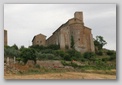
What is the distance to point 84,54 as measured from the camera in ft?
17.8

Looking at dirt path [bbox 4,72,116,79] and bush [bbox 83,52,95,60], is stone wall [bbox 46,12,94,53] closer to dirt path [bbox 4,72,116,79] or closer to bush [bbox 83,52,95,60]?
bush [bbox 83,52,95,60]

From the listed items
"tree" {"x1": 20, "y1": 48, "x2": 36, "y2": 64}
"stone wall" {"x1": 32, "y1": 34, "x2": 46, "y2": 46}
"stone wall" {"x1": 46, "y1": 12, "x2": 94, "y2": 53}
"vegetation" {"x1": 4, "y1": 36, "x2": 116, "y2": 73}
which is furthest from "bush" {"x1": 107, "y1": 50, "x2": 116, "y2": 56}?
"tree" {"x1": 20, "y1": 48, "x2": 36, "y2": 64}

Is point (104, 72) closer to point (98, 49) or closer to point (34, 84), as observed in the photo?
point (98, 49)

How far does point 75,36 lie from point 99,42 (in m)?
0.37

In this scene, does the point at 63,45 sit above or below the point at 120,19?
below

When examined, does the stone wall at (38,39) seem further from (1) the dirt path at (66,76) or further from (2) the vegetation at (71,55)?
(1) the dirt path at (66,76)

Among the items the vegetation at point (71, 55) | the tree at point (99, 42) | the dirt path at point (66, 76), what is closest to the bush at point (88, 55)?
the vegetation at point (71, 55)

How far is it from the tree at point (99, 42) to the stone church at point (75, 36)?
0.06 meters

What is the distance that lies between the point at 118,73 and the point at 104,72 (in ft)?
0.67

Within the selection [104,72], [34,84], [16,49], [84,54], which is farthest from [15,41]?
[104,72]

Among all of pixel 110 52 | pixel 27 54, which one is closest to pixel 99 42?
pixel 110 52

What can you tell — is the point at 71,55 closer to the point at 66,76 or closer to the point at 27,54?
the point at 66,76

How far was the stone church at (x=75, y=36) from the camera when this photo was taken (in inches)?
213

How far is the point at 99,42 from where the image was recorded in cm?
536
